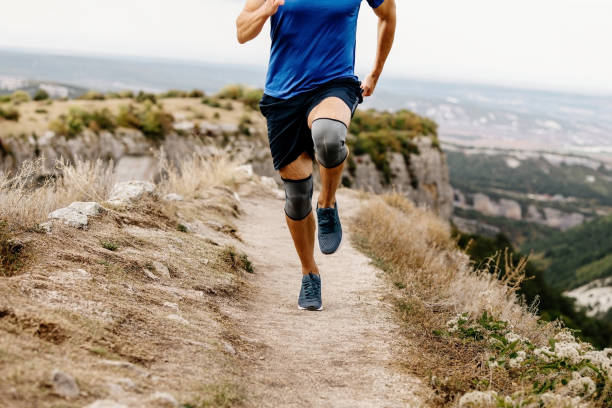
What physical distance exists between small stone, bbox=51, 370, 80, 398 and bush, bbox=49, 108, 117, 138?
23.9 meters

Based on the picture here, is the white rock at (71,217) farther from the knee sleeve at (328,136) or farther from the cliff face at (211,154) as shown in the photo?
the cliff face at (211,154)

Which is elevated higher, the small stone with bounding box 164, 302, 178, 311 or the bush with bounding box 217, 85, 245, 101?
the small stone with bounding box 164, 302, 178, 311

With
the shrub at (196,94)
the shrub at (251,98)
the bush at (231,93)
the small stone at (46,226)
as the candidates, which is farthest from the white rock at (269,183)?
the shrub at (196,94)

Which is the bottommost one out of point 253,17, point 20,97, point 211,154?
point 20,97

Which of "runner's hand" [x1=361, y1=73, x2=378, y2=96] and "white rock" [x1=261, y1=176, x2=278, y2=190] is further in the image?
"white rock" [x1=261, y1=176, x2=278, y2=190]

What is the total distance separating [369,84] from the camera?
399 centimetres

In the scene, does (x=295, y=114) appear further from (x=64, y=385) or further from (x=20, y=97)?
(x=20, y=97)

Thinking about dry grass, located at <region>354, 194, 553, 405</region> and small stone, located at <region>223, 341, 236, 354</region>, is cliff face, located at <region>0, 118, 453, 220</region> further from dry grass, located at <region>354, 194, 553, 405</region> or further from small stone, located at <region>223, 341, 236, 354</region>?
small stone, located at <region>223, 341, 236, 354</region>

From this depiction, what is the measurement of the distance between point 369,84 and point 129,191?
2.76m

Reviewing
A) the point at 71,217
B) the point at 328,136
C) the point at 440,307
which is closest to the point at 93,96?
the point at 71,217

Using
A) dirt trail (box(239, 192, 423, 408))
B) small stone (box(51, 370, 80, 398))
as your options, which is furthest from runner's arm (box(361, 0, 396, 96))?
small stone (box(51, 370, 80, 398))

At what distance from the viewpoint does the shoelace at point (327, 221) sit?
12.5 ft

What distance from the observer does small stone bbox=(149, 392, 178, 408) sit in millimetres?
1879

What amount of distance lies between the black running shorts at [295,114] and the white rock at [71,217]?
1.45 m
